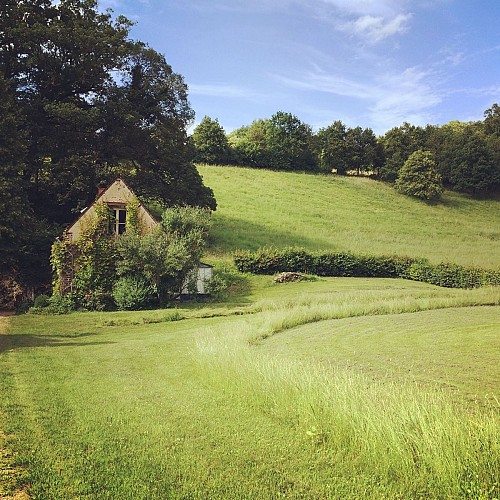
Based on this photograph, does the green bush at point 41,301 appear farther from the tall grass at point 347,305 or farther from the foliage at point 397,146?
the foliage at point 397,146

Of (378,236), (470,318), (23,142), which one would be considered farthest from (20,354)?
(378,236)

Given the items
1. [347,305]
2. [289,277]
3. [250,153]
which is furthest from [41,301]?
[250,153]

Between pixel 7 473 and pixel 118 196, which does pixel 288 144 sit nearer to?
pixel 118 196

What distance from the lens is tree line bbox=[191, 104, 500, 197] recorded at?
7269 centimetres

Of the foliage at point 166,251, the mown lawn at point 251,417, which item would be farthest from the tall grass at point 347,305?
the foliage at point 166,251

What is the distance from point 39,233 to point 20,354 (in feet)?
58.9

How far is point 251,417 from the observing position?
7977 millimetres

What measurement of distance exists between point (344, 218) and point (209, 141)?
29151 millimetres

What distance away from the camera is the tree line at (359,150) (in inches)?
2862

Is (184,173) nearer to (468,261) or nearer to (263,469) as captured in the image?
(468,261)

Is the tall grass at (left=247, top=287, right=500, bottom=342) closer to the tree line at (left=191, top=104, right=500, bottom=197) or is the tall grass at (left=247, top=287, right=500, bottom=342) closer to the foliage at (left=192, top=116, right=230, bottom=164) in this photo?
the tree line at (left=191, top=104, right=500, bottom=197)

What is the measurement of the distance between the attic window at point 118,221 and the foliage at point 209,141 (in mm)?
46001

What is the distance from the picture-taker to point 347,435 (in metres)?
6.92

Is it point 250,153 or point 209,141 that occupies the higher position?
point 209,141
